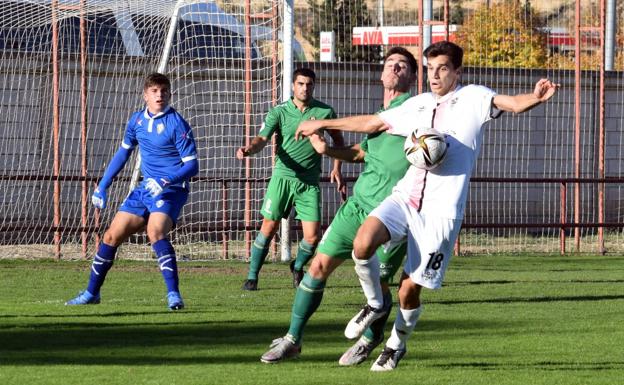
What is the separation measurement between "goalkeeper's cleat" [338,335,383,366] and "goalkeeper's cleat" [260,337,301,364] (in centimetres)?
31

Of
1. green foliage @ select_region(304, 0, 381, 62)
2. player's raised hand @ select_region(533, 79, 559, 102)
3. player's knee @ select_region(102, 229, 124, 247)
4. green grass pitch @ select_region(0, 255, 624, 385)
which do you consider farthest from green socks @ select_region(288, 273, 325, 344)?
green foliage @ select_region(304, 0, 381, 62)

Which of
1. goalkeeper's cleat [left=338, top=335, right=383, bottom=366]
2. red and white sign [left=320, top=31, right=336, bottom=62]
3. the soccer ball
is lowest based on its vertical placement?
goalkeeper's cleat [left=338, top=335, right=383, bottom=366]

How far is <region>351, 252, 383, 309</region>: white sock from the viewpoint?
845cm

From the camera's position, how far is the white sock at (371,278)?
845 cm

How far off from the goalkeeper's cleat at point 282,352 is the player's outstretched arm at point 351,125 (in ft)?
4.28

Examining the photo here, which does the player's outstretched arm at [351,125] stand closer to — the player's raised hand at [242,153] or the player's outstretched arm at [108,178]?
the player's raised hand at [242,153]

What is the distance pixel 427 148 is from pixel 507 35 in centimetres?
1668

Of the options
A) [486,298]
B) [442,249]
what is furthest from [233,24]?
[442,249]

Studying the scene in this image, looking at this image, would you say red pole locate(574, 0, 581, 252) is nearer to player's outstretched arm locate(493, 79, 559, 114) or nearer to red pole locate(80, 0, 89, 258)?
red pole locate(80, 0, 89, 258)

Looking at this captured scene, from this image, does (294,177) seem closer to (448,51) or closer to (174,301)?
(174,301)

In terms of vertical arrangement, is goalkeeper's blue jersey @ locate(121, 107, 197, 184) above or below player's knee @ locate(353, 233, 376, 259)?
above

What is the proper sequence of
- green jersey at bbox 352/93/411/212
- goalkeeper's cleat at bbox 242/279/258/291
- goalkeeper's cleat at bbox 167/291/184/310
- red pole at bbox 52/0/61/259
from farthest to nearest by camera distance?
red pole at bbox 52/0/61/259 → goalkeeper's cleat at bbox 242/279/258/291 → goalkeeper's cleat at bbox 167/291/184/310 → green jersey at bbox 352/93/411/212

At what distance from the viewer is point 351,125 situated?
8.40 m

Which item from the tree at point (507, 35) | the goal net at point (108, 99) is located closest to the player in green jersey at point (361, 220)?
the goal net at point (108, 99)
